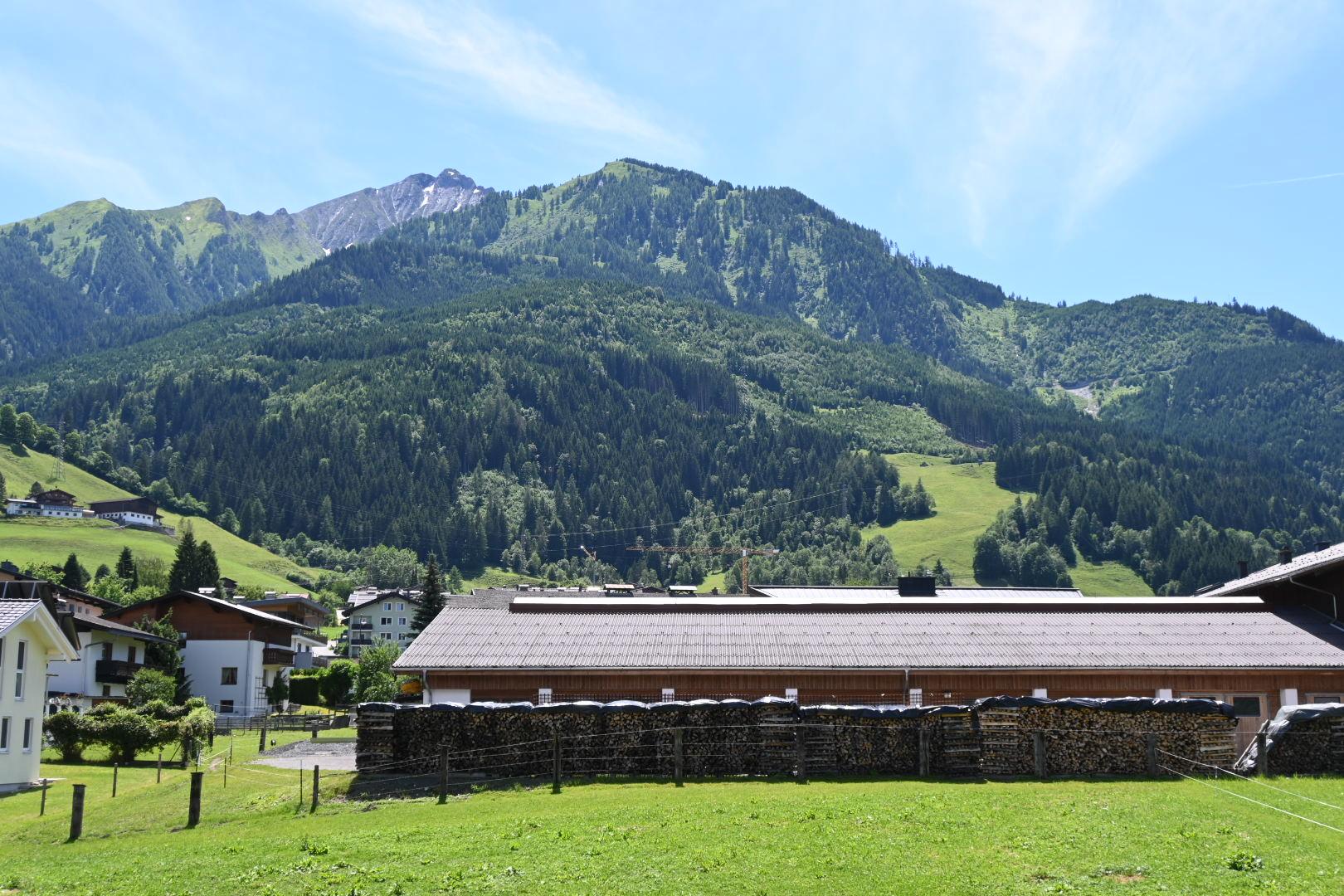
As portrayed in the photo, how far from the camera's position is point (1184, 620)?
47.8 metres

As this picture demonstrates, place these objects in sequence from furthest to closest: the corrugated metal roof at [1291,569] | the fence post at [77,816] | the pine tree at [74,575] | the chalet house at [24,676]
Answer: the pine tree at [74,575] → the corrugated metal roof at [1291,569] → the chalet house at [24,676] → the fence post at [77,816]

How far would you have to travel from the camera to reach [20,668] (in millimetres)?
45125

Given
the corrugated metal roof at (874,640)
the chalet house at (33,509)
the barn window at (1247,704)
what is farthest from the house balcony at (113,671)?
the chalet house at (33,509)

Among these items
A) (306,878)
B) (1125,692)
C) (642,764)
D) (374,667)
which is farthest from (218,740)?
(306,878)

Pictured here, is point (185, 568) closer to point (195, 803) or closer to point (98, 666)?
point (98, 666)

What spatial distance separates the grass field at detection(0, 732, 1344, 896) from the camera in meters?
18.5

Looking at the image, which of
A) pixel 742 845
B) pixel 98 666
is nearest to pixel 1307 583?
pixel 742 845

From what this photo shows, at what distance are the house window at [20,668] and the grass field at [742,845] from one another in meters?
15.9

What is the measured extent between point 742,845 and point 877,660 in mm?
22485

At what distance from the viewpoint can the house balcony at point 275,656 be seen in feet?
337

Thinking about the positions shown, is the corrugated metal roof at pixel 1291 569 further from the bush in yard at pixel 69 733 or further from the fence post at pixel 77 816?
the bush in yard at pixel 69 733

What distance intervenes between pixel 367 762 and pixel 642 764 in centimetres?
783

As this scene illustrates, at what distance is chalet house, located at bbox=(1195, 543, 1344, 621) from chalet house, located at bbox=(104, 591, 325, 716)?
73.4 meters

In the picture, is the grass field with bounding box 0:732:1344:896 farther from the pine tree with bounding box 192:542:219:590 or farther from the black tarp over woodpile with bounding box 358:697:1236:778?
the pine tree with bounding box 192:542:219:590
